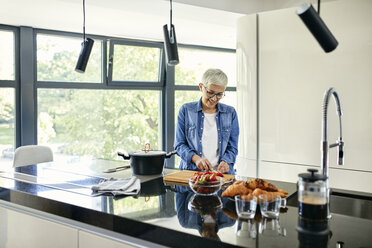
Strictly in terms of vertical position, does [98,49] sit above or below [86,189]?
above

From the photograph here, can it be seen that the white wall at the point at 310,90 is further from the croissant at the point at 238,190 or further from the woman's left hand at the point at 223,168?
the croissant at the point at 238,190

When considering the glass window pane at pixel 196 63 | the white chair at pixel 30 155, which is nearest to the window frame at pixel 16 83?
the white chair at pixel 30 155

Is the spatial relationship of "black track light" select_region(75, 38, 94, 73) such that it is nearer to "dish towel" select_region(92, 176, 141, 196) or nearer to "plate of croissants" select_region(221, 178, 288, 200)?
"dish towel" select_region(92, 176, 141, 196)

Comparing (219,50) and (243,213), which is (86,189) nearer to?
(243,213)

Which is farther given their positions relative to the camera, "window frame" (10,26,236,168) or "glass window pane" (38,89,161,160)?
"glass window pane" (38,89,161,160)

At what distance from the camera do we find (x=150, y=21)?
424cm

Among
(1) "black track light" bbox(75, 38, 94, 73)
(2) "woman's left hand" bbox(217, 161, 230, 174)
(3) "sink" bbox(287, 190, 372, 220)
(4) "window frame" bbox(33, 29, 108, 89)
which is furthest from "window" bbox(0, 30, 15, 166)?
(3) "sink" bbox(287, 190, 372, 220)

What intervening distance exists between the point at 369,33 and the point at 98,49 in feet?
11.0

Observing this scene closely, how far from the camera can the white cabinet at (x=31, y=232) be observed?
1814mm

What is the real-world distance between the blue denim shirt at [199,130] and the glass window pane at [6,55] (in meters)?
2.54

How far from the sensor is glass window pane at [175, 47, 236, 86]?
5.75 metres

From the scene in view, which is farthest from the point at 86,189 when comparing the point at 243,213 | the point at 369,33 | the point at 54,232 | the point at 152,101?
the point at 152,101

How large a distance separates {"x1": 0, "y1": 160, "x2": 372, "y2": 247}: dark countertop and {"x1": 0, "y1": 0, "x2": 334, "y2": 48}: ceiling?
1.88 meters

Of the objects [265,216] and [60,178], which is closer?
[265,216]
